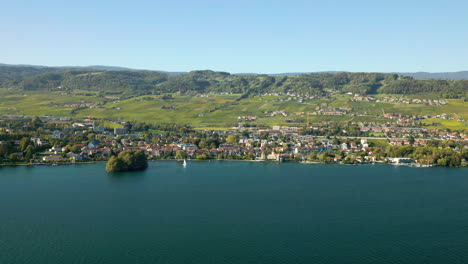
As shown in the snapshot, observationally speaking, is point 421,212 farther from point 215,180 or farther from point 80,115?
point 80,115

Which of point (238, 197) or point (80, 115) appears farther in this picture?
point (80, 115)

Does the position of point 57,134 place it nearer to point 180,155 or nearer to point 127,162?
point 180,155

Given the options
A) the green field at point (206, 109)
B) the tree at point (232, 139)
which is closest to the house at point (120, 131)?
the green field at point (206, 109)

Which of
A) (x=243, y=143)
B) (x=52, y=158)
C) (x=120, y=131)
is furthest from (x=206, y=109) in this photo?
(x=52, y=158)

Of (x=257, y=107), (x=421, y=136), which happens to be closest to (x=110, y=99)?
(x=257, y=107)

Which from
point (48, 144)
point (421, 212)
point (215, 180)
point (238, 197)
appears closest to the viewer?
point (421, 212)

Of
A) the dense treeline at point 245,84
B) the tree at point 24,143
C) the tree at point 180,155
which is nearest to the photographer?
the tree at point 24,143

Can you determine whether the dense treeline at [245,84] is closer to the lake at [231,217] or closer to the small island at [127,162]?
the lake at [231,217]
